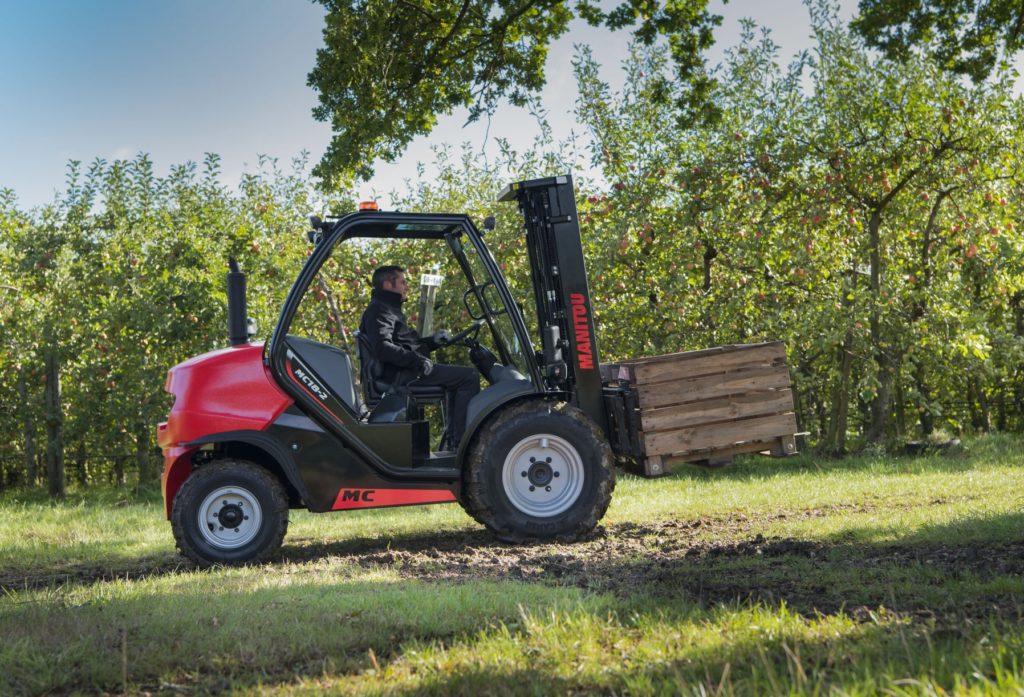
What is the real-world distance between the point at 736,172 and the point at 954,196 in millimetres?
3499

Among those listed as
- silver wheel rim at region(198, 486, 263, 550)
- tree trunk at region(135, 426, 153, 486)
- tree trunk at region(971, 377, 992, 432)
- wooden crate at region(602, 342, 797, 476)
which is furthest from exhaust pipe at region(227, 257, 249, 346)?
tree trunk at region(971, 377, 992, 432)

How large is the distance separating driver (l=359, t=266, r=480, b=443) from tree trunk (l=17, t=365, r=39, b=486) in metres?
10.4

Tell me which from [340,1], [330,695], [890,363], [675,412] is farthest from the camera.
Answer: [890,363]

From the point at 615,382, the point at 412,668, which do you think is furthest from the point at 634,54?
the point at 412,668

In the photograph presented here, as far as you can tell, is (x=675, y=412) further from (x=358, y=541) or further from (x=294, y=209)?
(x=294, y=209)

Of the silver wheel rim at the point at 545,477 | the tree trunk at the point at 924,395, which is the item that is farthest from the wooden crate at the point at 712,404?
the tree trunk at the point at 924,395

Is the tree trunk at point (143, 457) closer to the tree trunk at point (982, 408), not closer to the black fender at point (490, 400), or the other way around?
the black fender at point (490, 400)

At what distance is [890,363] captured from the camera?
16312 mm

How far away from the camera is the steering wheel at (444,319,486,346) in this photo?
8188 mm

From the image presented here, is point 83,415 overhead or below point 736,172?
below

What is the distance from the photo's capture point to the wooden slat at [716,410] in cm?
812

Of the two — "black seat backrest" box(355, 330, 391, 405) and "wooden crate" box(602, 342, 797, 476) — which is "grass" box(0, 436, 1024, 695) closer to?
"wooden crate" box(602, 342, 797, 476)

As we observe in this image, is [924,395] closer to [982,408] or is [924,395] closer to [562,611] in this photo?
[982,408]

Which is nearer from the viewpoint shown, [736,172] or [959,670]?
[959,670]
